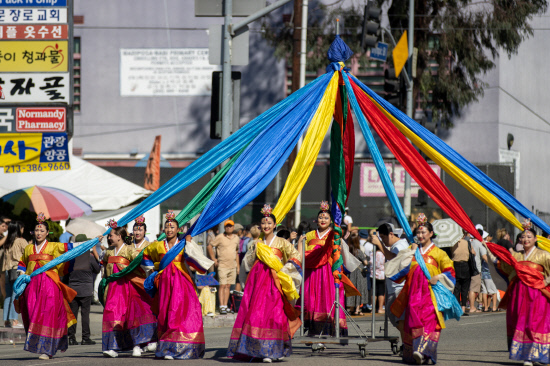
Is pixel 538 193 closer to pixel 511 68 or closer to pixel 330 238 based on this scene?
pixel 511 68

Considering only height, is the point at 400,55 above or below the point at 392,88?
above

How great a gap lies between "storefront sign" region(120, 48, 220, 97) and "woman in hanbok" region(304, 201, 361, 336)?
19002mm

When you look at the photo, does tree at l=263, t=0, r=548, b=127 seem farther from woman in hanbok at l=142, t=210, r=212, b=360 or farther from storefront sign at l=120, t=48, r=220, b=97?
woman in hanbok at l=142, t=210, r=212, b=360

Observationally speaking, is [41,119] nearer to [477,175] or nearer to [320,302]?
[320,302]

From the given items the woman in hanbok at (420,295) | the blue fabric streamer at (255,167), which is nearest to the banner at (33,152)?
the blue fabric streamer at (255,167)

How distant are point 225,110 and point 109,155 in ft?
57.1

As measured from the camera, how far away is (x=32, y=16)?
1697 centimetres

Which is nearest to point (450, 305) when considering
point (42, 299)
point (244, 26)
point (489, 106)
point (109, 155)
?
point (42, 299)

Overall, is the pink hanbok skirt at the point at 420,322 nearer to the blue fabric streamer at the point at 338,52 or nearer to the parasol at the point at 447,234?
the blue fabric streamer at the point at 338,52

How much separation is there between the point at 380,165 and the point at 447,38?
17.3m

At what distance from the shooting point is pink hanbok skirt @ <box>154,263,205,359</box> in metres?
9.36

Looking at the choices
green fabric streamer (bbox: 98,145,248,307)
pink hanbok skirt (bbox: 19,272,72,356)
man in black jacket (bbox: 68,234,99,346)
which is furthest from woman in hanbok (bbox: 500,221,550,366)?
man in black jacket (bbox: 68,234,99,346)

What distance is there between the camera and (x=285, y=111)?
10195 millimetres

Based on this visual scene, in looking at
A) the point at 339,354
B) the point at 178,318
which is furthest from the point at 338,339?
the point at 178,318
